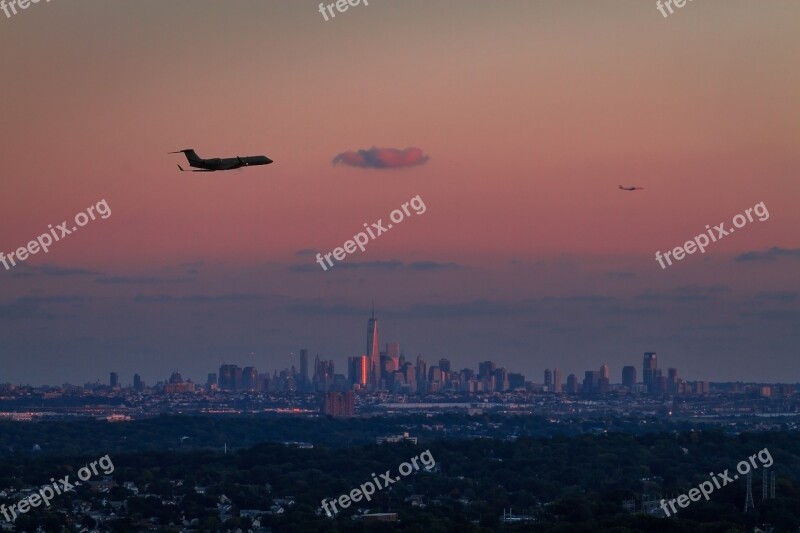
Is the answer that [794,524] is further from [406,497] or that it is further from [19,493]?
[19,493]

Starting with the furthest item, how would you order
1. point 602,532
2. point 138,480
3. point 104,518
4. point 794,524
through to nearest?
point 138,480 < point 104,518 < point 794,524 < point 602,532

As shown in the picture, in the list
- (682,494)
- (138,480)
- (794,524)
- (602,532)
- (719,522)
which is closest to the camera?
(602,532)

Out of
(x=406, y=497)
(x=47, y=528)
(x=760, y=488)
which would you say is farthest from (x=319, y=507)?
(x=760, y=488)

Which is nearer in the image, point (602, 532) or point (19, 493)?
point (602, 532)

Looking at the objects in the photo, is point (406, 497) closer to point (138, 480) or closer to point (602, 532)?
point (138, 480)

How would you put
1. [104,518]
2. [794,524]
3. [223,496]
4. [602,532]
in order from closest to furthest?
[602,532], [794,524], [104,518], [223,496]

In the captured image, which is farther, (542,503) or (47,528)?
(542,503)

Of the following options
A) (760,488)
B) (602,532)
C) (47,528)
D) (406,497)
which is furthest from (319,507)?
(602,532)

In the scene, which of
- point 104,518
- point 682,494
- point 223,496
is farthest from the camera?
point 223,496
